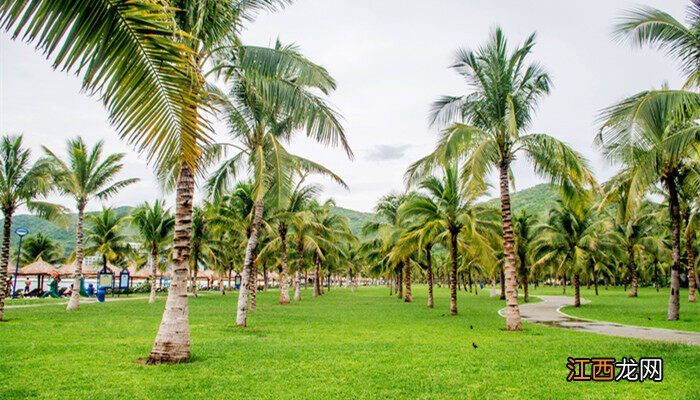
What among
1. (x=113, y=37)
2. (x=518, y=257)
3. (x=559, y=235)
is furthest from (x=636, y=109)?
(x=518, y=257)

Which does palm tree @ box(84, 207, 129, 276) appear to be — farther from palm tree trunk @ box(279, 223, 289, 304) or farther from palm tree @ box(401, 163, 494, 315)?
palm tree @ box(401, 163, 494, 315)

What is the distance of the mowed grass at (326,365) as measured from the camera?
243 inches

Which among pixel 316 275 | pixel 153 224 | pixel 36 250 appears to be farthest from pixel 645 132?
pixel 36 250

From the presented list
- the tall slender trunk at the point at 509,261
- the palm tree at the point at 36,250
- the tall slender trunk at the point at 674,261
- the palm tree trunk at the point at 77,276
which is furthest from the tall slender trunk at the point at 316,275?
the palm tree at the point at 36,250

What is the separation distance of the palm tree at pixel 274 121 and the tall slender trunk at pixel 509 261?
17.3 feet

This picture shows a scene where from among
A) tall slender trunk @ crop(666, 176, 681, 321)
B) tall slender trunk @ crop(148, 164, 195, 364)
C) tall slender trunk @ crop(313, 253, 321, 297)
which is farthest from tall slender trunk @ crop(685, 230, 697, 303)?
tall slender trunk @ crop(148, 164, 195, 364)

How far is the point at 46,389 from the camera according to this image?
20.1 ft

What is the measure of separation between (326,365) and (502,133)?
978 centimetres

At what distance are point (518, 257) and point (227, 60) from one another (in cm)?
2614

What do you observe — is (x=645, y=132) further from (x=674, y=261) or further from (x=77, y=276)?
(x=77, y=276)

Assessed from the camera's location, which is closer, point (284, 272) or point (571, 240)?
point (571, 240)

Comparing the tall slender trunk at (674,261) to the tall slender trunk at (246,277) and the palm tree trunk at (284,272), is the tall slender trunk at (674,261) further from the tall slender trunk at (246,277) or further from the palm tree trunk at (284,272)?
the palm tree trunk at (284,272)

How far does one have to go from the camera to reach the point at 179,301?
27.1 ft

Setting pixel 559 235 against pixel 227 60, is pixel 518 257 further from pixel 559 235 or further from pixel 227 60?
pixel 227 60
